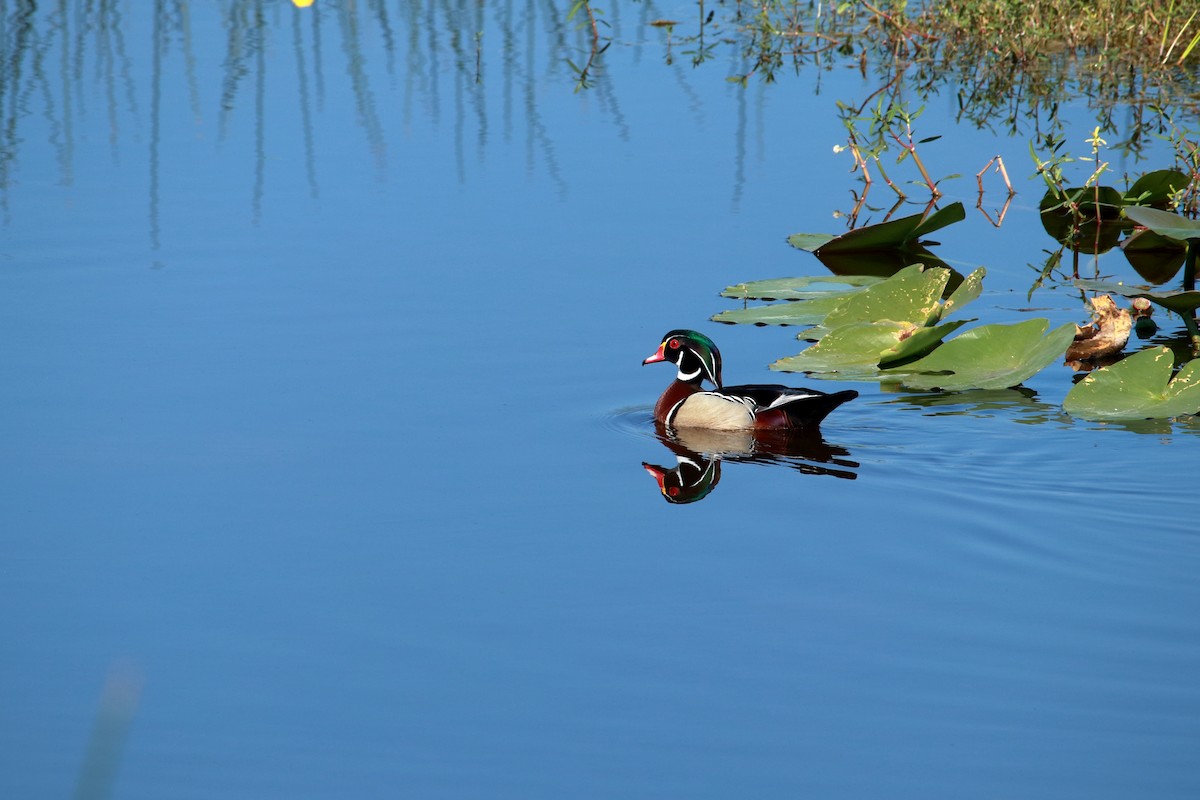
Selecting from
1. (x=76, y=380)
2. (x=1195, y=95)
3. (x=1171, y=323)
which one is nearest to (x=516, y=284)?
(x=76, y=380)

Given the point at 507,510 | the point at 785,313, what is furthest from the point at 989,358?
the point at 507,510

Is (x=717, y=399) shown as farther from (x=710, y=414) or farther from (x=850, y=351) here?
(x=850, y=351)

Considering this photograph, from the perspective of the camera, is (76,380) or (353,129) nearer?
(76,380)

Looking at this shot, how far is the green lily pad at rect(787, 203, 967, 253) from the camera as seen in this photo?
8.35 meters

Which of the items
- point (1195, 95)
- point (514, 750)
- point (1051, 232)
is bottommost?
point (514, 750)

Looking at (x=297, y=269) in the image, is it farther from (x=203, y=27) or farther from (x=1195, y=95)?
(x=1195, y=95)

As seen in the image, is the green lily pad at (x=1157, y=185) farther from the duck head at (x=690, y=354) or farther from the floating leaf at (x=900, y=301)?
the duck head at (x=690, y=354)

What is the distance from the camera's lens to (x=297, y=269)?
8.00 meters

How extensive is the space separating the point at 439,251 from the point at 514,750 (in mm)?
4901

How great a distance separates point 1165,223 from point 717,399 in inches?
95.3

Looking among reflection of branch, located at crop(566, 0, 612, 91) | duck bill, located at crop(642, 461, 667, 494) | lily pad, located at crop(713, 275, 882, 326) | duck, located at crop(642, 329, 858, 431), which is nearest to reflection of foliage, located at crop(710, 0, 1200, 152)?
reflection of branch, located at crop(566, 0, 612, 91)

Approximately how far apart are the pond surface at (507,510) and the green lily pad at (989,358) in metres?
0.13

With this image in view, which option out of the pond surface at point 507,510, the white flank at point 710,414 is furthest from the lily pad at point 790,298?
the white flank at point 710,414

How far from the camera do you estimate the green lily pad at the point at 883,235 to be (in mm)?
8352
